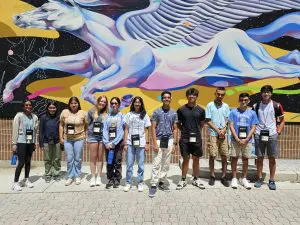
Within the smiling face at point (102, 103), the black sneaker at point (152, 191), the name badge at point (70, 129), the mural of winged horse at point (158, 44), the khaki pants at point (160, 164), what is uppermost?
the mural of winged horse at point (158, 44)

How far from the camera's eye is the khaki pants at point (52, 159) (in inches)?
278

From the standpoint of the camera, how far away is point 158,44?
8.51 metres

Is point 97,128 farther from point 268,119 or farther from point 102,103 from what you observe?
point 268,119

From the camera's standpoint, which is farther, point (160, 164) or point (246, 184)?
point (246, 184)

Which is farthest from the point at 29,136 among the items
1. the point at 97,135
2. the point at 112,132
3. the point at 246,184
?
the point at 246,184

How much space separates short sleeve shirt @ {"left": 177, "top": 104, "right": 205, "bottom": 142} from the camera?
256 inches

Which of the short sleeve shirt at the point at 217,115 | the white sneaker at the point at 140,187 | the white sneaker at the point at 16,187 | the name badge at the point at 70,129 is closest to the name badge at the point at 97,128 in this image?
A: the name badge at the point at 70,129

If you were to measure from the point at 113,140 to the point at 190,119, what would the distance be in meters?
1.46

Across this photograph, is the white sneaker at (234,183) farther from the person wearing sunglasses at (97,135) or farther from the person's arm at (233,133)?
the person wearing sunglasses at (97,135)

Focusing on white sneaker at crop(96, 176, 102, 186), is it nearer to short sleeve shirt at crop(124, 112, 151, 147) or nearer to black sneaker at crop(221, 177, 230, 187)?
short sleeve shirt at crop(124, 112, 151, 147)

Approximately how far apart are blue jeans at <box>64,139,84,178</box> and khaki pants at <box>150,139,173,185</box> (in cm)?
151

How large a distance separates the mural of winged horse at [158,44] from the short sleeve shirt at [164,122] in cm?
215

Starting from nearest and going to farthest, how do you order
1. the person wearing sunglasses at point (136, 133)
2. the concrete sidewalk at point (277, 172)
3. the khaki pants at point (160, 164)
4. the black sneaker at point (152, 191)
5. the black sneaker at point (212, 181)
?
the black sneaker at point (152, 191)
the khaki pants at point (160, 164)
the person wearing sunglasses at point (136, 133)
the black sneaker at point (212, 181)
the concrete sidewalk at point (277, 172)

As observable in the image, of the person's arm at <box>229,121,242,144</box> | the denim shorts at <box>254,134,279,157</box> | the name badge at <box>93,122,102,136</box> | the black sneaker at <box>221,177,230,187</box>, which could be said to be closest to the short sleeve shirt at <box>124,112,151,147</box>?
the name badge at <box>93,122,102,136</box>
